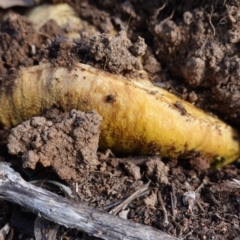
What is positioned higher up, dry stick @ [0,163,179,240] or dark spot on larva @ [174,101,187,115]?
dark spot on larva @ [174,101,187,115]

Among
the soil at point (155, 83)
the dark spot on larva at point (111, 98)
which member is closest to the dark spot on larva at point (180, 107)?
the soil at point (155, 83)

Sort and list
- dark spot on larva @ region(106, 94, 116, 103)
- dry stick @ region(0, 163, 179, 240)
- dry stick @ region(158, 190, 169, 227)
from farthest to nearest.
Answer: dark spot on larva @ region(106, 94, 116, 103)
dry stick @ region(158, 190, 169, 227)
dry stick @ region(0, 163, 179, 240)

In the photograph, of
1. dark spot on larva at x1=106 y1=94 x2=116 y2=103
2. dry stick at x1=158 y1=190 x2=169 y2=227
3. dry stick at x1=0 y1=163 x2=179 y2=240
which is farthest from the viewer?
dark spot on larva at x1=106 y1=94 x2=116 y2=103

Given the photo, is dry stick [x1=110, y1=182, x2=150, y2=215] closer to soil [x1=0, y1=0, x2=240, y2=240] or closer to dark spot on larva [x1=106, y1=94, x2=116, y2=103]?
soil [x1=0, y1=0, x2=240, y2=240]

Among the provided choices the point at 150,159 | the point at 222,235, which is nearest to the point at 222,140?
the point at 150,159

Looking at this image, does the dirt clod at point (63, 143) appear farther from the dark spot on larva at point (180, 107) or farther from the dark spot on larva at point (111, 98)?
the dark spot on larva at point (180, 107)

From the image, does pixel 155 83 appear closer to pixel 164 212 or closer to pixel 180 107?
pixel 180 107

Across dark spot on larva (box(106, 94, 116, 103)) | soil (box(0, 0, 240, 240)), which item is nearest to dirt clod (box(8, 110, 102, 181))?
soil (box(0, 0, 240, 240))

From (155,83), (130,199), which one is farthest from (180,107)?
(130,199)
